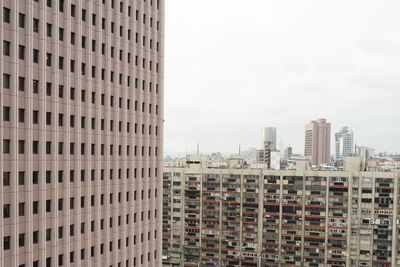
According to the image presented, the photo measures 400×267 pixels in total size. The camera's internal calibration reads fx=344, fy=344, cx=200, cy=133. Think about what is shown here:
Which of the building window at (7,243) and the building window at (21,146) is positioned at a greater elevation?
the building window at (21,146)

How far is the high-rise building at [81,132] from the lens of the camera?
34469 millimetres

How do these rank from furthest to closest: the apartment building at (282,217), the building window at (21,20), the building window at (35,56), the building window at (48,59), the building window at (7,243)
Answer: the apartment building at (282,217) < the building window at (48,59) < the building window at (35,56) < the building window at (21,20) < the building window at (7,243)

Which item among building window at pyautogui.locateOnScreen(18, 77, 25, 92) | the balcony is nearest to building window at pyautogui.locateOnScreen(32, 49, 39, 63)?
building window at pyautogui.locateOnScreen(18, 77, 25, 92)

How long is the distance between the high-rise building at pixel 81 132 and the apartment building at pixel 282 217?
4019cm

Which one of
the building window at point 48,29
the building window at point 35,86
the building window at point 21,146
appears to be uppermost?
the building window at point 48,29

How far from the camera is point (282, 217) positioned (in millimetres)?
92125

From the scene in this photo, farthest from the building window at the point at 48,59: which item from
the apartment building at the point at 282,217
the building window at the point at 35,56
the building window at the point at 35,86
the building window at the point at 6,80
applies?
the apartment building at the point at 282,217

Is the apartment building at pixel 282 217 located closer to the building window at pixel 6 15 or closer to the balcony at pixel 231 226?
the balcony at pixel 231 226

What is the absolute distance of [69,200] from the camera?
1603 inches

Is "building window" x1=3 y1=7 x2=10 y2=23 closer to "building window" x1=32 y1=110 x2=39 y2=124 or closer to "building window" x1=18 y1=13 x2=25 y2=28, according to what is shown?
"building window" x1=18 y1=13 x2=25 y2=28

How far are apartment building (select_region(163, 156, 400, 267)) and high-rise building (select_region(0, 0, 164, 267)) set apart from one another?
132 feet

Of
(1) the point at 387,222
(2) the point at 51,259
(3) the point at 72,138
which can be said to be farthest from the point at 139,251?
(1) the point at 387,222

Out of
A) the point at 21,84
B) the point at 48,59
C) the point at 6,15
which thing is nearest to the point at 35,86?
the point at 21,84

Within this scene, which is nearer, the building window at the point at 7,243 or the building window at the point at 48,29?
the building window at the point at 7,243
